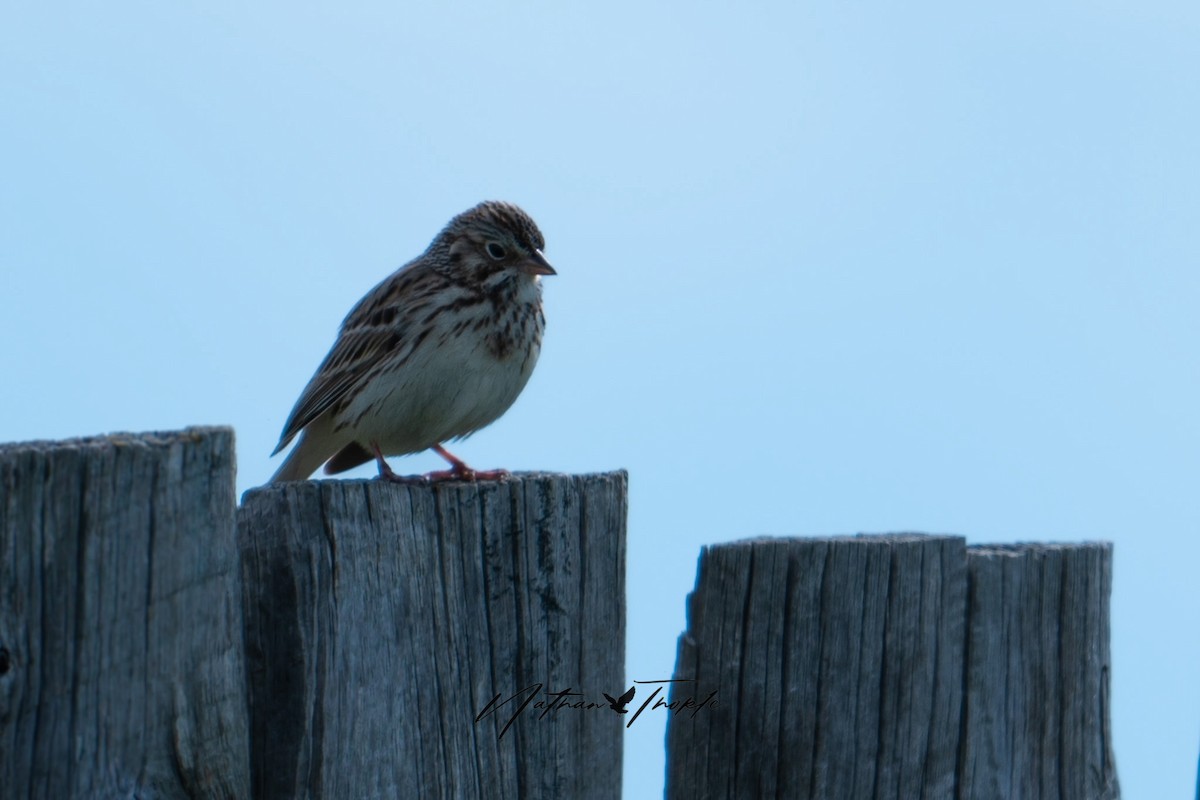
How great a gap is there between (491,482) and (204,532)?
33.0 inches

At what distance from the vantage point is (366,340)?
22.9ft

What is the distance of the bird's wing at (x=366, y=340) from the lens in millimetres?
6824

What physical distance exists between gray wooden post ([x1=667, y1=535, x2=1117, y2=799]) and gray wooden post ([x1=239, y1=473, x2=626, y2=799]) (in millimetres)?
246

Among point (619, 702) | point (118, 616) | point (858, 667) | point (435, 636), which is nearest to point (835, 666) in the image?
point (858, 667)

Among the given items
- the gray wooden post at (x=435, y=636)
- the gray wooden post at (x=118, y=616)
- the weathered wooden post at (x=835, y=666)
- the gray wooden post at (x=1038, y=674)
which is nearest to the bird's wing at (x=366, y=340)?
the gray wooden post at (x=435, y=636)

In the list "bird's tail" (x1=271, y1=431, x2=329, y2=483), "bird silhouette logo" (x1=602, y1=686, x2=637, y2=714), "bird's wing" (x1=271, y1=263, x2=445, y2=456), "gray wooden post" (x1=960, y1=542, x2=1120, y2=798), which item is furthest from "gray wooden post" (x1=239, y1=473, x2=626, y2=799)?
"bird's tail" (x1=271, y1=431, x2=329, y2=483)

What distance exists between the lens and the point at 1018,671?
3723 mm

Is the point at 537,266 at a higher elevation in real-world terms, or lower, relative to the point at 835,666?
higher

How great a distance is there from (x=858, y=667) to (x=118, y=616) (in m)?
1.74

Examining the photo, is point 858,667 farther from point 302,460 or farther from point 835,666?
point 302,460

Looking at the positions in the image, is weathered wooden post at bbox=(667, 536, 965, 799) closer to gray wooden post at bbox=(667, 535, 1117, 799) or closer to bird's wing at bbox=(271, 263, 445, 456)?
gray wooden post at bbox=(667, 535, 1117, 799)

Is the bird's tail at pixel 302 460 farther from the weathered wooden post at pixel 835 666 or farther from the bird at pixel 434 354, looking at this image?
the weathered wooden post at pixel 835 666

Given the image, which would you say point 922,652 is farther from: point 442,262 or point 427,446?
point 442,262

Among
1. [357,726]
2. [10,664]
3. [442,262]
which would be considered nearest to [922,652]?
[357,726]
